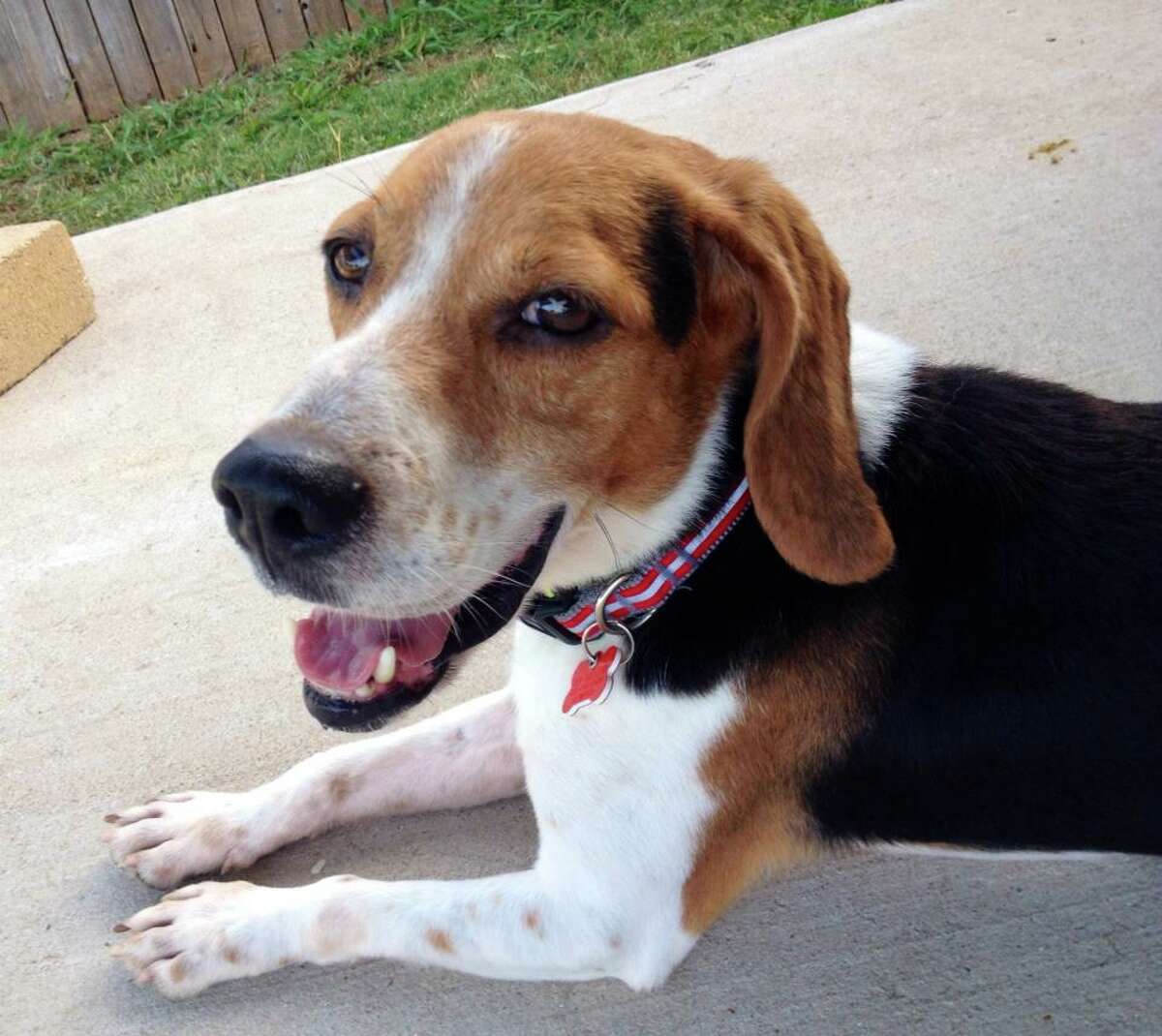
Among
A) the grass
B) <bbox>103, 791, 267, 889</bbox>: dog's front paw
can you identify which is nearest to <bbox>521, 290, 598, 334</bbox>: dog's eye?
<bbox>103, 791, 267, 889</bbox>: dog's front paw

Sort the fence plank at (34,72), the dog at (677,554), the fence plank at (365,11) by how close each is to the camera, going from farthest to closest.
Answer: the fence plank at (365,11)
the fence plank at (34,72)
the dog at (677,554)

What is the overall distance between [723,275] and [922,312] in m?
2.34

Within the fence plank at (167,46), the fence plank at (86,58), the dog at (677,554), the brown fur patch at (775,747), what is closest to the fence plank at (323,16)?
the fence plank at (167,46)

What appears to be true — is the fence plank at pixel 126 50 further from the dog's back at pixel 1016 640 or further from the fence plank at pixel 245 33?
the dog's back at pixel 1016 640

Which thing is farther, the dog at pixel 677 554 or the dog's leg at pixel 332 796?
the dog's leg at pixel 332 796

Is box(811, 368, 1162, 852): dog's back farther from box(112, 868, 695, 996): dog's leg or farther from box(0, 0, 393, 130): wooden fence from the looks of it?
box(0, 0, 393, 130): wooden fence

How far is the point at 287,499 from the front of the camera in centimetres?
185

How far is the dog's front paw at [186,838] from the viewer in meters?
2.73

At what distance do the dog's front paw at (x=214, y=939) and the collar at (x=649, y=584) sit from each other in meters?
0.87

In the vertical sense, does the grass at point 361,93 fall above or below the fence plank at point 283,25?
below

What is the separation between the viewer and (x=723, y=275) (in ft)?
7.22

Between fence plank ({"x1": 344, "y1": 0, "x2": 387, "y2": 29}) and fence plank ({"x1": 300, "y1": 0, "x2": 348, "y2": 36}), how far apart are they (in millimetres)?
58

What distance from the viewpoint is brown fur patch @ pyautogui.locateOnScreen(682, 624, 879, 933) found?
2.22 metres

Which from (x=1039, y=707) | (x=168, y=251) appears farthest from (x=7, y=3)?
(x=1039, y=707)
